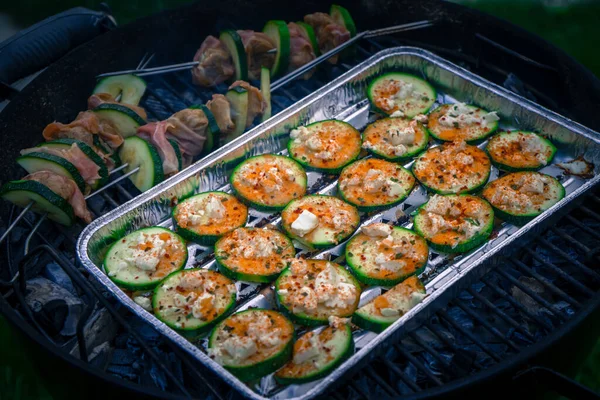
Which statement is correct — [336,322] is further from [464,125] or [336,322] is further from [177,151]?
[464,125]

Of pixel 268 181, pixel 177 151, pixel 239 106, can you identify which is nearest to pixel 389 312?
pixel 268 181

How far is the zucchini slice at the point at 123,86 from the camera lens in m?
5.07

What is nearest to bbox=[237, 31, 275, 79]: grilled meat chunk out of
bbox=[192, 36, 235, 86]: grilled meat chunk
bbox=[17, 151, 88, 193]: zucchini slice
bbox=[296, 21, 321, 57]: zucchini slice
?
bbox=[192, 36, 235, 86]: grilled meat chunk

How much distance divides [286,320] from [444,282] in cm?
94

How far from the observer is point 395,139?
183 inches

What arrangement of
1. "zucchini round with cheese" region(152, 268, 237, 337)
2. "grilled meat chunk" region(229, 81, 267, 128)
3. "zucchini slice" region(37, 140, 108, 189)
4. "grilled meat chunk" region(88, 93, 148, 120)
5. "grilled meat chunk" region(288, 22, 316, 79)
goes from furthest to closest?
"grilled meat chunk" region(288, 22, 316, 79) → "grilled meat chunk" region(229, 81, 267, 128) → "grilled meat chunk" region(88, 93, 148, 120) → "zucchini slice" region(37, 140, 108, 189) → "zucchini round with cheese" region(152, 268, 237, 337)

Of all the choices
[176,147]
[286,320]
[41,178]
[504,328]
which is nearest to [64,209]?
[41,178]

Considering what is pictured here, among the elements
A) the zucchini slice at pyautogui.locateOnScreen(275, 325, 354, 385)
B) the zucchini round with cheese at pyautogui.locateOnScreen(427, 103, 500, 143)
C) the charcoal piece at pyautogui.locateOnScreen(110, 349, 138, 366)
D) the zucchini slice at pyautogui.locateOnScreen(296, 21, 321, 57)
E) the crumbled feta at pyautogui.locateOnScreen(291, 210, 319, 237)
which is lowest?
the charcoal piece at pyautogui.locateOnScreen(110, 349, 138, 366)

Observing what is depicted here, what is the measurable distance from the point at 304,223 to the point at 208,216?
60 centimetres

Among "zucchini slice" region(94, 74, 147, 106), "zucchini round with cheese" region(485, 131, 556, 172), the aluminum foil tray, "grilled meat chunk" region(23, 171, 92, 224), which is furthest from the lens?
"zucchini slice" region(94, 74, 147, 106)

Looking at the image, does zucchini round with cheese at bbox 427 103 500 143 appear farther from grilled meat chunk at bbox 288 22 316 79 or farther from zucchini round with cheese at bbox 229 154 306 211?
grilled meat chunk at bbox 288 22 316 79

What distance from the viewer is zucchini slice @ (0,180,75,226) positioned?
4012 millimetres

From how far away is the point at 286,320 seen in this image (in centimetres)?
354

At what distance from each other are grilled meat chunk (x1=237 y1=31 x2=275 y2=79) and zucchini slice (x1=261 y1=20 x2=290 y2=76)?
6cm
